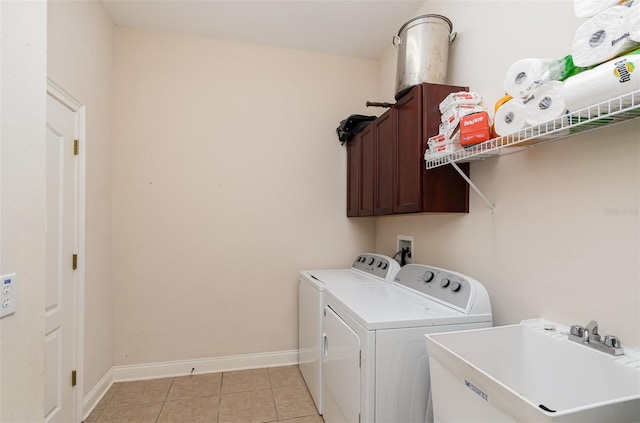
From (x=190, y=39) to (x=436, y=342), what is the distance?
2.98 meters

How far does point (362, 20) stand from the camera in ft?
8.20

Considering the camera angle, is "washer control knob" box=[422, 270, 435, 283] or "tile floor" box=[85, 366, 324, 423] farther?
"tile floor" box=[85, 366, 324, 423]

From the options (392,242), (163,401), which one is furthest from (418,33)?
(163,401)

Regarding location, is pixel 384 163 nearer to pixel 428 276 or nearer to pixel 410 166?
pixel 410 166

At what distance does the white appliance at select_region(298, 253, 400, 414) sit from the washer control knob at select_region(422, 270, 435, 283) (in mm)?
379

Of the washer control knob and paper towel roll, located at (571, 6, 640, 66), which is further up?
paper towel roll, located at (571, 6, 640, 66)

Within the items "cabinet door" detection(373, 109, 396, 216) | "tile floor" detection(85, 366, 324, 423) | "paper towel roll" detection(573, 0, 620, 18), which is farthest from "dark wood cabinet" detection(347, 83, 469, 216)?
"tile floor" detection(85, 366, 324, 423)

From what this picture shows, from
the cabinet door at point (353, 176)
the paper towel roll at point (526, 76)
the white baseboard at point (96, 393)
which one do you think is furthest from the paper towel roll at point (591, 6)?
the white baseboard at point (96, 393)

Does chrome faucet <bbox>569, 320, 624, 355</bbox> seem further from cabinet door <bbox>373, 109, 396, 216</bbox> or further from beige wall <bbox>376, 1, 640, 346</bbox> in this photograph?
cabinet door <bbox>373, 109, 396, 216</bbox>

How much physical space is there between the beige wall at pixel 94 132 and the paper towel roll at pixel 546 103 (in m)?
2.34

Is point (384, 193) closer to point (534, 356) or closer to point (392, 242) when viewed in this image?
point (392, 242)

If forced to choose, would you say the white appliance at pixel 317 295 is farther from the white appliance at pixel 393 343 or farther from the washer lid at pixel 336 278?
the white appliance at pixel 393 343

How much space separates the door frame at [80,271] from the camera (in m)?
2.00

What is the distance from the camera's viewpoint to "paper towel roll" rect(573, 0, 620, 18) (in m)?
0.93
